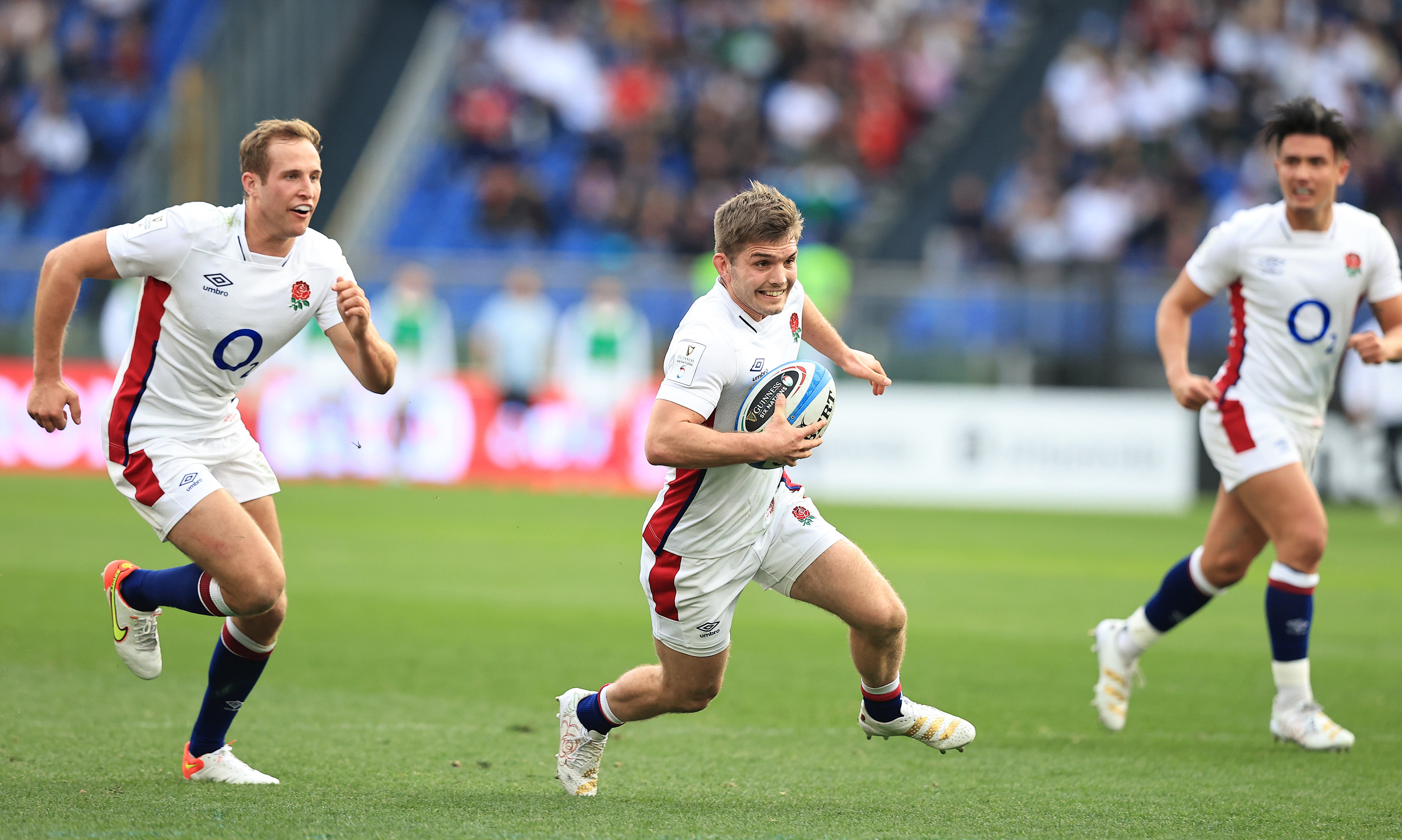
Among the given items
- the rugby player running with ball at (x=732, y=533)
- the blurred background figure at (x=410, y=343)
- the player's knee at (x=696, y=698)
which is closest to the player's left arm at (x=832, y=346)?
the rugby player running with ball at (x=732, y=533)

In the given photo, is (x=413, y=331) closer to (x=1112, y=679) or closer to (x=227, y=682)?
(x=1112, y=679)

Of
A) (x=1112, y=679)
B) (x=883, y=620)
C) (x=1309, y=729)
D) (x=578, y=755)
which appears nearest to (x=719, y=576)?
(x=883, y=620)

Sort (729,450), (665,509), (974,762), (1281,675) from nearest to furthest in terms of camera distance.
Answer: (729,450), (665,509), (974,762), (1281,675)

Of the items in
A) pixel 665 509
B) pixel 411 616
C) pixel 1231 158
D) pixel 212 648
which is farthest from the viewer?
pixel 1231 158

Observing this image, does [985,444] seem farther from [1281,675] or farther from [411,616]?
[1281,675]

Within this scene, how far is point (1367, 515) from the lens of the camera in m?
17.0

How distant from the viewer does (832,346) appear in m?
5.64

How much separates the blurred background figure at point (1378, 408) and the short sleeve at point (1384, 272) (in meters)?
10.6

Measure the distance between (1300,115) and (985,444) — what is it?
11.5 m

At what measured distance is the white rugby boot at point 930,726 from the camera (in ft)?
17.6

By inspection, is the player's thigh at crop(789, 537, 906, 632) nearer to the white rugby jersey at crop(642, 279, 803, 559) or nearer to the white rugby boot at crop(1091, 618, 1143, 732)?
the white rugby jersey at crop(642, 279, 803, 559)

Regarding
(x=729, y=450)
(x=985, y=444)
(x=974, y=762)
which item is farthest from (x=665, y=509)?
(x=985, y=444)

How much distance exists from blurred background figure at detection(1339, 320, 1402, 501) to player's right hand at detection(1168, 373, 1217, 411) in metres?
11.0

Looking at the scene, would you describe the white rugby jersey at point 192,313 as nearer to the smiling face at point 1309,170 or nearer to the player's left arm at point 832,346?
the player's left arm at point 832,346
